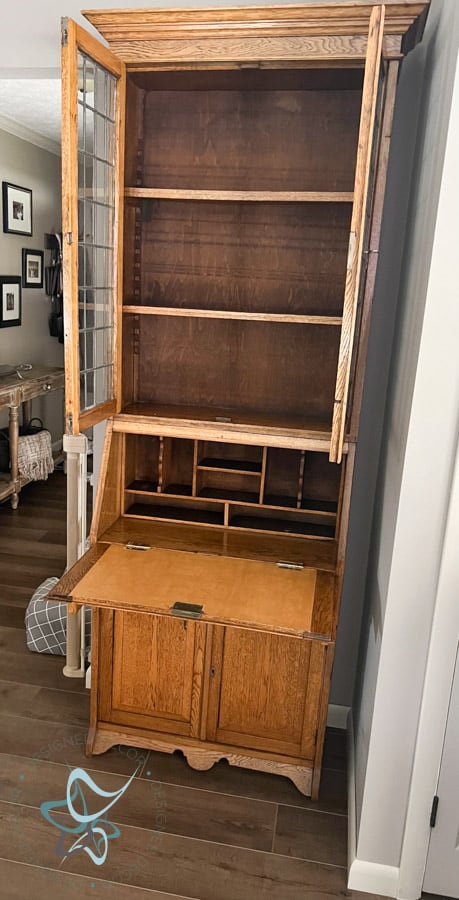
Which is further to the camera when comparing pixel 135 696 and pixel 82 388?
pixel 135 696

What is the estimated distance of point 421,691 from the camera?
167 centimetres

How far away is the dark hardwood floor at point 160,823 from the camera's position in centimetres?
177

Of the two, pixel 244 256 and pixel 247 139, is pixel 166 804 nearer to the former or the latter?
pixel 244 256

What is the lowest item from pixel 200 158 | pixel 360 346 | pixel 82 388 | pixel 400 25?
pixel 82 388

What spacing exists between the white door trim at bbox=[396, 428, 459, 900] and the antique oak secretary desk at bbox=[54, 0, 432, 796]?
0.29 meters

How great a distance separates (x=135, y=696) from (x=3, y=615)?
115 centimetres

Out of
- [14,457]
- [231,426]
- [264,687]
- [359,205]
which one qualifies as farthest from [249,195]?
[14,457]

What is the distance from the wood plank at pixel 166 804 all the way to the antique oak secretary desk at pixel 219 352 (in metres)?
0.12

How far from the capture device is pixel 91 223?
197cm

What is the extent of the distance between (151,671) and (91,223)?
1.37 m

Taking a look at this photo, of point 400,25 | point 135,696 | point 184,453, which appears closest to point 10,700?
point 135,696

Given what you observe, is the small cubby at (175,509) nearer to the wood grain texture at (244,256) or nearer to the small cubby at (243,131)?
the wood grain texture at (244,256)

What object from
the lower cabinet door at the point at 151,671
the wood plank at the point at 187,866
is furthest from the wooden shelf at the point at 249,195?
the wood plank at the point at 187,866

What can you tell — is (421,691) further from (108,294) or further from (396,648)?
(108,294)
